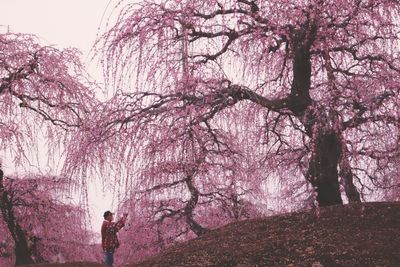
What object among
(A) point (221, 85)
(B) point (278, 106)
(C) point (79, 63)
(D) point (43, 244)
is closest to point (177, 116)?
(A) point (221, 85)

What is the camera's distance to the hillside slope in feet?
22.8

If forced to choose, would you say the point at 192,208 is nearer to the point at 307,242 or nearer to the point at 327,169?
the point at 327,169

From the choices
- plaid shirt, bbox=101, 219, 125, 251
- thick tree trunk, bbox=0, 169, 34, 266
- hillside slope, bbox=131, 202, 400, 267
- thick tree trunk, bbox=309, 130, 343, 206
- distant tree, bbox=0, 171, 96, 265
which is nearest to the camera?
hillside slope, bbox=131, 202, 400, 267

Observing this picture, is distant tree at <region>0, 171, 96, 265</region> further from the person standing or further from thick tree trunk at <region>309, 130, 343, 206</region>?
thick tree trunk at <region>309, 130, 343, 206</region>

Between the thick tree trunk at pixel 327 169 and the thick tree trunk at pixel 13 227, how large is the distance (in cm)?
694

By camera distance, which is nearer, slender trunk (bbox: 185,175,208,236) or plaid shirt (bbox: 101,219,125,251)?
plaid shirt (bbox: 101,219,125,251)

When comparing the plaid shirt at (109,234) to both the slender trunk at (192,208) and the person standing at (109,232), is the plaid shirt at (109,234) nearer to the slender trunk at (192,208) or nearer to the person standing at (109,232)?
the person standing at (109,232)

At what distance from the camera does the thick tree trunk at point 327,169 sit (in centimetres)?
904

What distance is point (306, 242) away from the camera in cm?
755

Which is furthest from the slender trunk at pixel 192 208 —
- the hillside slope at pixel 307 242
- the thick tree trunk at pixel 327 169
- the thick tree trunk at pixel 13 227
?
the thick tree trunk at pixel 13 227

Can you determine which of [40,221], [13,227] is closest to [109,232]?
[13,227]

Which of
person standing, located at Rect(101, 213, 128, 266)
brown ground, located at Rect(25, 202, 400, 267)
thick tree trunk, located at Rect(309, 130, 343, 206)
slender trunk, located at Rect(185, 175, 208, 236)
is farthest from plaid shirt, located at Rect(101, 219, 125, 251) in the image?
thick tree trunk, located at Rect(309, 130, 343, 206)

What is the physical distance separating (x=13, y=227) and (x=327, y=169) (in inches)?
292

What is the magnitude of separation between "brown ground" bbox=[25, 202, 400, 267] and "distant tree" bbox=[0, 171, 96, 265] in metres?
4.40
